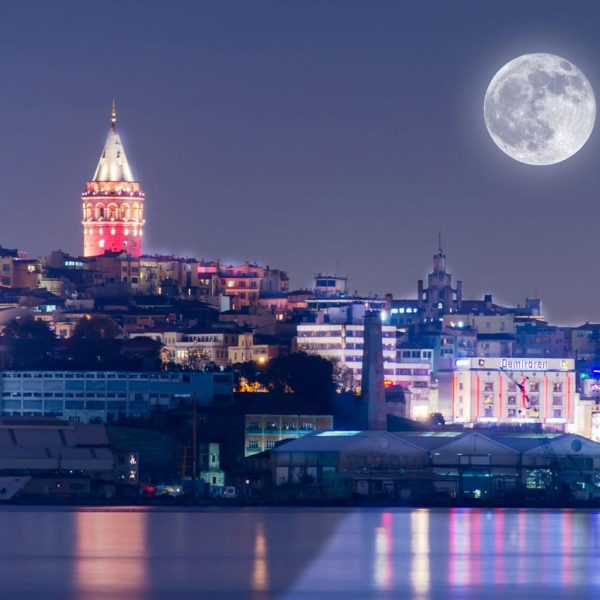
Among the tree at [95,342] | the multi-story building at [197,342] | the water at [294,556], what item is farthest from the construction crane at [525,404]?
the water at [294,556]

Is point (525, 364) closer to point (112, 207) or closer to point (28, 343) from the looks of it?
point (28, 343)

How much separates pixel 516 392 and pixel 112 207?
58.9 meters

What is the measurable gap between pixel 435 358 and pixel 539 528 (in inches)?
3102

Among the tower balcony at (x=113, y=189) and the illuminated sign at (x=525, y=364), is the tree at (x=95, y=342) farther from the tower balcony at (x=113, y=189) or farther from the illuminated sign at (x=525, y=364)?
the tower balcony at (x=113, y=189)

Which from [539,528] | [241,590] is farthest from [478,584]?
[539,528]

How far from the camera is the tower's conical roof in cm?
18950

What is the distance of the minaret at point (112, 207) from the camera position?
186375 millimetres

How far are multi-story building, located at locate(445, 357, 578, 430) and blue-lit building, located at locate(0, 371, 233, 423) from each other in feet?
95.6

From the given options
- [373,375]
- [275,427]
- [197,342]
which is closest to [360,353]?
[197,342]

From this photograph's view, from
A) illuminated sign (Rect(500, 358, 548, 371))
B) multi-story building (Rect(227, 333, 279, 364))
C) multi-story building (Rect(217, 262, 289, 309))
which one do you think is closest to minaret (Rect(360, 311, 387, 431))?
illuminated sign (Rect(500, 358, 548, 371))

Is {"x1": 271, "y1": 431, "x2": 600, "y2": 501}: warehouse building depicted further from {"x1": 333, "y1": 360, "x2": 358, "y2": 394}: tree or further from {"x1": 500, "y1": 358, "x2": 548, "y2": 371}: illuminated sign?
{"x1": 500, "y1": 358, "x2": 548, "y2": 371}: illuminated sign

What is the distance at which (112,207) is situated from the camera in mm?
187000

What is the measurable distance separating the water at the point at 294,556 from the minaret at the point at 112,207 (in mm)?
119350

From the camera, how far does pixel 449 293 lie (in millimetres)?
166625
